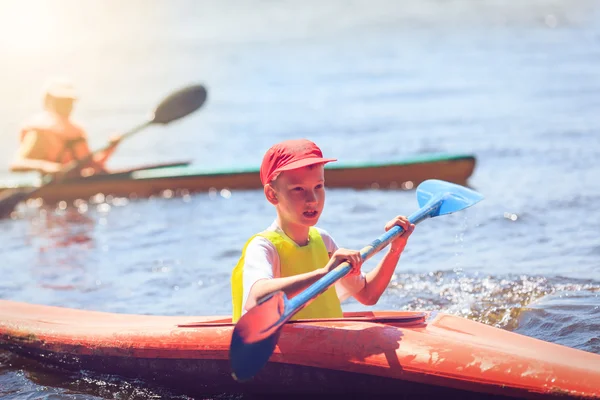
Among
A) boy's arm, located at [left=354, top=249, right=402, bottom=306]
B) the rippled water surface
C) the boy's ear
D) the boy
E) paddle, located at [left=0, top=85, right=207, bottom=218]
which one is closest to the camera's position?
the boy

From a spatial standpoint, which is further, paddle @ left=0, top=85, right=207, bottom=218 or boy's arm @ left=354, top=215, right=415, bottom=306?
paddle @ left=0, top=85, right=207, bottom=218

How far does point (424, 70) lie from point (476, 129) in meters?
4.73

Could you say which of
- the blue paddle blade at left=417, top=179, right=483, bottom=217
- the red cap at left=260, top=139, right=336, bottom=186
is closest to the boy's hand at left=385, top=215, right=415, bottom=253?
the red cap at left=260, top=139, right=336, bottom=186

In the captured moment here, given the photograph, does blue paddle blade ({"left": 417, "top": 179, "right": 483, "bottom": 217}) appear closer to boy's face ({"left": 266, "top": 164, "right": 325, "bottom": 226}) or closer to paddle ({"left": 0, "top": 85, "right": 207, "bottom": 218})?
boy's face ({"left": 266, "top": 164, "right": 325, "bottom": 226})

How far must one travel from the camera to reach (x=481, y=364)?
3184 mm

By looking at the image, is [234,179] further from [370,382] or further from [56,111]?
[370,382]

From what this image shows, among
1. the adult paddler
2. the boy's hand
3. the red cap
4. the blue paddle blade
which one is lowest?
the boy's hand

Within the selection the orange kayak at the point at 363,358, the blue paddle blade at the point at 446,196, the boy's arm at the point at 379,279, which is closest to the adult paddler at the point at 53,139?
the orange kayak at the point at 363,358

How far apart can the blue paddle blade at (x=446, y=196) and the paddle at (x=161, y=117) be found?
4526 millimetres

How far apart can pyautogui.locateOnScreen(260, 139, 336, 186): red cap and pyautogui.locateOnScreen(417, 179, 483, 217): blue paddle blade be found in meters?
0.88

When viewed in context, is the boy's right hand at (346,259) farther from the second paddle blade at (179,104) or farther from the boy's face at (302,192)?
the second paddle blade at (179,104)

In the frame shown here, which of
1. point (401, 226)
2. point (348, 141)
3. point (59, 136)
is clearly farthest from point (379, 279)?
point (348, 141)

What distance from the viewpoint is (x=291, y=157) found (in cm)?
335

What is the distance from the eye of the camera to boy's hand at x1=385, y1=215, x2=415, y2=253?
3.51m
